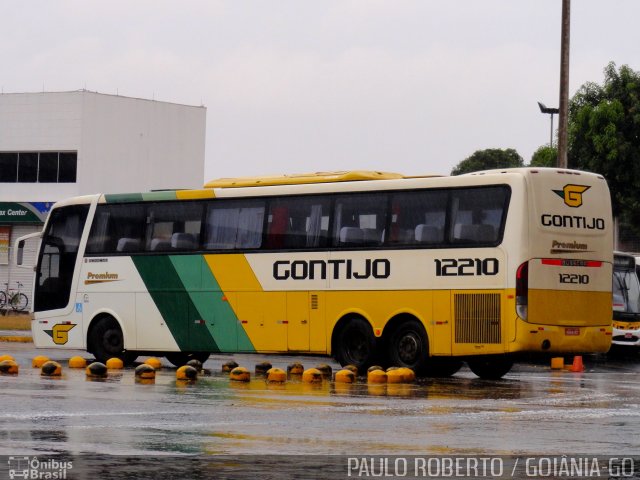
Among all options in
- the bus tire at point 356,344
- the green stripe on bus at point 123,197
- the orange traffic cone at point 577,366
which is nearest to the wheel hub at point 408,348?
the bus tire at point 356,344

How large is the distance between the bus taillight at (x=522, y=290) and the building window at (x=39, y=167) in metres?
39.0

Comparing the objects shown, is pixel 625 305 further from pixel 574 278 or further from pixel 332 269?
pixel 332 269

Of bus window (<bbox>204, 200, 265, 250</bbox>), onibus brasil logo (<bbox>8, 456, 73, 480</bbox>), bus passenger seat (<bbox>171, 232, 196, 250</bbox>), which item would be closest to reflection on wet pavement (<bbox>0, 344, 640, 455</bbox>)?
onibus brasil logo (<bbox>8, 456, 73, 480</bbox>)

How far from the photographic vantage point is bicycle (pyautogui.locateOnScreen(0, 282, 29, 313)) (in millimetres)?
53688

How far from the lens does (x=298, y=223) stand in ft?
77.7

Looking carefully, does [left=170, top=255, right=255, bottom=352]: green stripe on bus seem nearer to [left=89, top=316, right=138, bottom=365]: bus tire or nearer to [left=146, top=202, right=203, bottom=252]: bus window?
[left=146, top=202, right=203, bottom=252]: bus window

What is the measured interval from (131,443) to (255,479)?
2.12m

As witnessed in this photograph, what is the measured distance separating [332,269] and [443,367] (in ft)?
8.22

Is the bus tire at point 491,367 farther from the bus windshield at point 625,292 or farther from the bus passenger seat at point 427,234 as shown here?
the bus windshield at point 625,292

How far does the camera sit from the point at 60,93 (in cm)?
5753

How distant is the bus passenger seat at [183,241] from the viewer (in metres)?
24.9

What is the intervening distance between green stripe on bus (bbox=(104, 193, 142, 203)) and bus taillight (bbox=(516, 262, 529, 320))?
8.06 metres

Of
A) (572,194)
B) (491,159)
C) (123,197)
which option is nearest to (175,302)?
(123,197)

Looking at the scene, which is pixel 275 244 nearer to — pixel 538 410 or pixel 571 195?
pixel 571 195
